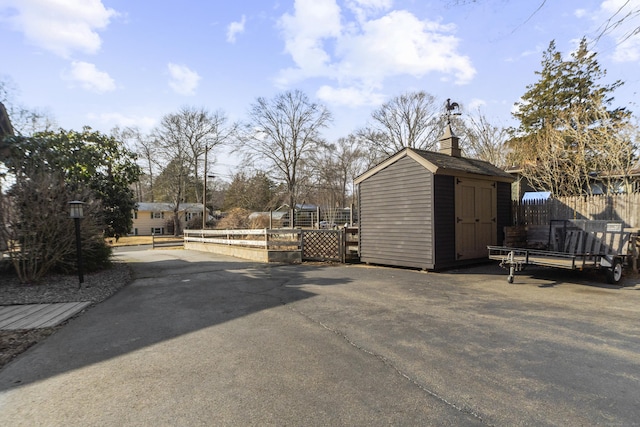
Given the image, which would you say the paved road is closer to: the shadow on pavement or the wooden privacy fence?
the shadow on pavement

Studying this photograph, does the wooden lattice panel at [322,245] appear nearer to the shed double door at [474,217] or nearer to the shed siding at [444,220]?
the shed siding at [444,220]

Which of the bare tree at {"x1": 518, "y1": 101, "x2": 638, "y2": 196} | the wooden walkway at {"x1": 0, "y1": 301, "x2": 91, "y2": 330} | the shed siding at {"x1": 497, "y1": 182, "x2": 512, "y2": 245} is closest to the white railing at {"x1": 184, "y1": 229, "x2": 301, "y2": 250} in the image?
the shed siding at {"x1": 497, "y1": 182, "x2": 512, "y2": 245}

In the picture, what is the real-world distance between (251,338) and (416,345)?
6.25ft

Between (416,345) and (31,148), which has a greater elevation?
(31,148)

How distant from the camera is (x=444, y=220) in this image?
9078 millimetres

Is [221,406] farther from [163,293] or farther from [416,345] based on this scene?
[163,293]

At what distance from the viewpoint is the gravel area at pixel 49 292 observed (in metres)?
4.41

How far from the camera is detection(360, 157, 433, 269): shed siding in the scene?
9067 mm

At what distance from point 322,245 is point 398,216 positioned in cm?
307

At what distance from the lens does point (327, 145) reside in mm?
30969

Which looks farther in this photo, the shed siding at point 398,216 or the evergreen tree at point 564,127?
the evergreen tree at point 564,127

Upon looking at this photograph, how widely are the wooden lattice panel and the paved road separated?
515 cm

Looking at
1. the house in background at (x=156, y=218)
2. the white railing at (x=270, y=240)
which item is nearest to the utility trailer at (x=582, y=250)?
the white railing at (x=270, y=240)

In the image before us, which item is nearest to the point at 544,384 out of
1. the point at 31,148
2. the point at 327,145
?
the point at 31,148
